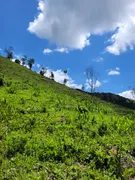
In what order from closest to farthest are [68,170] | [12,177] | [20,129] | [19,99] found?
[12,177] < [68,170] < [20,129] < [19,99]

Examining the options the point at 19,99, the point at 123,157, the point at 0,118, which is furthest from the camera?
the point at 19,99

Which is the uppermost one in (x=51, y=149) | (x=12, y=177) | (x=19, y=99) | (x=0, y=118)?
(x=19, y=99)

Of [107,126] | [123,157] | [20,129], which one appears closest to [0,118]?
[20,129]

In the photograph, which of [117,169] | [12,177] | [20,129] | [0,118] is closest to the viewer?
[12,177]

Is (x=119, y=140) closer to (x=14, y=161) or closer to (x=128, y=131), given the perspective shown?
(x=128, y=131)

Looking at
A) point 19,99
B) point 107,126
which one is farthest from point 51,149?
point 19,99

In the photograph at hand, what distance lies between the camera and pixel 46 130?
1686 cm

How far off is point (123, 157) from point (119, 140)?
81.5 inches

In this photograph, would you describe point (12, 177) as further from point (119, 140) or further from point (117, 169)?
point (119, 140)

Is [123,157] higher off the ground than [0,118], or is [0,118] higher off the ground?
[0,118]

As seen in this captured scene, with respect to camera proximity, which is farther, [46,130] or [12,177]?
[46,130]

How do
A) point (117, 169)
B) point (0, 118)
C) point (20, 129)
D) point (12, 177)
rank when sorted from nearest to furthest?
point (12, 177) < point (117, 169) < point (20, 129) < point (0, 118)

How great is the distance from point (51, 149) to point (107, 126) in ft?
20.4

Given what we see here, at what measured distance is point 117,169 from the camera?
13016 mm
